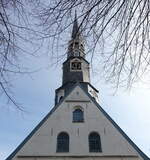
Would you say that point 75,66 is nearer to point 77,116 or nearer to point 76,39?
point 77,116

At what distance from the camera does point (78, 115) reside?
41.8ft

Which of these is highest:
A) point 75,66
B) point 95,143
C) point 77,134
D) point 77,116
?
point 75,66

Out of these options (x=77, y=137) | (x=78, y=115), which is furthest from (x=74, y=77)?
(x=77, y=137)

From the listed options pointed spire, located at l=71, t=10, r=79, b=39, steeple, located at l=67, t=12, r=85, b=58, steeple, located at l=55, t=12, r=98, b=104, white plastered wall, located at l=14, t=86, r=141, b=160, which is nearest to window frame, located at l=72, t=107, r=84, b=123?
white plastered wall, located at l=14, t=86, r=141, b=160

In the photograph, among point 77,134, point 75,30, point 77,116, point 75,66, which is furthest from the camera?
point 75,66

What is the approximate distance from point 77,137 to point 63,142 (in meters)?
0.62

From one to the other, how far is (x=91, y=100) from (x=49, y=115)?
216 centimetres

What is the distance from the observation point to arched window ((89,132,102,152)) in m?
11.4

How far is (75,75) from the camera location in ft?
56.2

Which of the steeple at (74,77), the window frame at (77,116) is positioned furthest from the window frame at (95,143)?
the steeple at (74,77)

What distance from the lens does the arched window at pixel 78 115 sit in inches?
493

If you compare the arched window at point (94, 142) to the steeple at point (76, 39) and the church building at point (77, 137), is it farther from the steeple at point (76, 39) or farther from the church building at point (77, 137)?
the steeple at point (76, 39)

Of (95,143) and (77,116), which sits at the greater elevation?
(77,116)

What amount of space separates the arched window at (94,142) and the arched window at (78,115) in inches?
36.6
